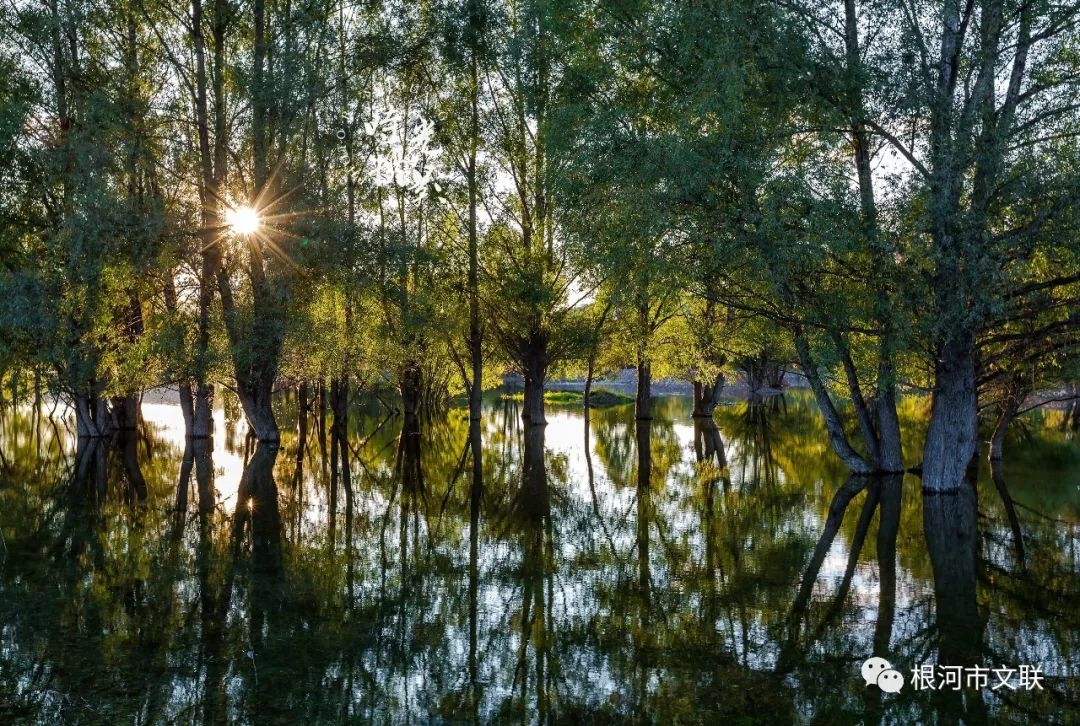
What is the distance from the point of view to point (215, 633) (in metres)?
10.0

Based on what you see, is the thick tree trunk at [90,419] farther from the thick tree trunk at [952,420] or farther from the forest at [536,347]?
the thick tree trunk at [952,420]

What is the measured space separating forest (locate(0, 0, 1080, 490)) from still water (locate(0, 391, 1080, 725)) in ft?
13.3

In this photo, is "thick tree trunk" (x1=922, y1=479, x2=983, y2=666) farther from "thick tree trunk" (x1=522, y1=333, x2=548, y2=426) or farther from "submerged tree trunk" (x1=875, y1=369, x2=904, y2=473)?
"thick tree trunk" (x1=522, y1=333, x2=548, y2=426)

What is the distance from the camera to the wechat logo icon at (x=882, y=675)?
28.0 feet

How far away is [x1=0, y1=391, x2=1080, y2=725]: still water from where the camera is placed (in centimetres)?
819

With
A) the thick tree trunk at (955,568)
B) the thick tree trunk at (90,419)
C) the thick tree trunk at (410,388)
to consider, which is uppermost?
the thick tree trunk at (410,388)

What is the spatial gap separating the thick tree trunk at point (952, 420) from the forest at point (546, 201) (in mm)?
57

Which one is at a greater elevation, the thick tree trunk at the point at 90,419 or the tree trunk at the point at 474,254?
the tree trunk at the point at 474,254

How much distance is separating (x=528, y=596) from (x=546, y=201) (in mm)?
27511

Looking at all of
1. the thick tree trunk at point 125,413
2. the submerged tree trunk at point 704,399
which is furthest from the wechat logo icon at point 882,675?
the submerged tree trunk at point 704,399

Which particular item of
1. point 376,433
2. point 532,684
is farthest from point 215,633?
point 376,433

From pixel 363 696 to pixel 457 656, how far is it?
1.32m

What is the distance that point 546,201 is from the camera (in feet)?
123

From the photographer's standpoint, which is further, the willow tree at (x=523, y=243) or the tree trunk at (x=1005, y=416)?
the willow tree at (x=523, y=243)
